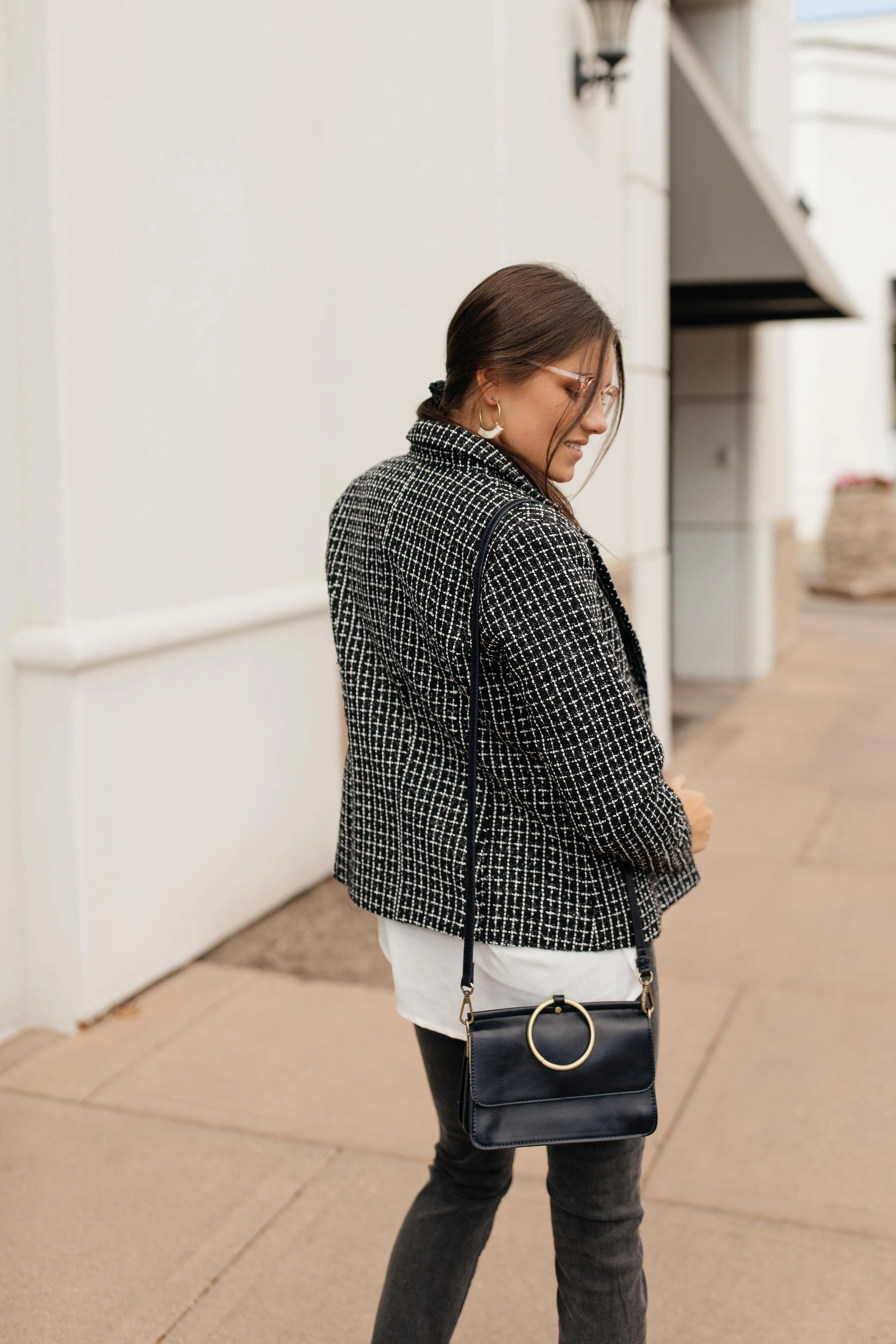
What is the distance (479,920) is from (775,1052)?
229cm

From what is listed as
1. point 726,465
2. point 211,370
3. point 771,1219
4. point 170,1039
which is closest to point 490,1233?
point 771,1219

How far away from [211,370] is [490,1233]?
2.96 metres

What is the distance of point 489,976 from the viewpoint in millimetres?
1816

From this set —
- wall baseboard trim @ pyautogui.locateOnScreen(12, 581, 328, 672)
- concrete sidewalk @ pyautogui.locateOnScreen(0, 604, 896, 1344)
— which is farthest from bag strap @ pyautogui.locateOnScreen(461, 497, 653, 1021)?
wall baseboard trim @ pyautogui.locateOnScreen(12, 581, 328, 672)

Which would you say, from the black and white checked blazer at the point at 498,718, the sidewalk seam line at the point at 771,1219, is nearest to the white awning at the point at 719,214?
the sidewalk seam line at the point at 771,1219

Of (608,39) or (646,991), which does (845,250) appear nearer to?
(608,39)

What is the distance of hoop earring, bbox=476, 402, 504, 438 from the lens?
1816 millimetres

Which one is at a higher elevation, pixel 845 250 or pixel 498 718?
pixel 845 250

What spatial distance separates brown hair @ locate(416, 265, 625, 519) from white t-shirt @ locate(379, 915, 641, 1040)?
23.8 inches

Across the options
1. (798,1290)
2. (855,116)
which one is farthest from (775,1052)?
(855,116)

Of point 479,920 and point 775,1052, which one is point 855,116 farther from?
point 479,920

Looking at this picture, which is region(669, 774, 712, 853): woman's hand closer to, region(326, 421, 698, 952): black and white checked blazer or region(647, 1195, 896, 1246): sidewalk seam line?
region(326, 421, 698, 952): black and white checked blazer

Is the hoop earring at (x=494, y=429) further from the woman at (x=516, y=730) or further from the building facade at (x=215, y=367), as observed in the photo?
the building facade at (x=215, y=367)

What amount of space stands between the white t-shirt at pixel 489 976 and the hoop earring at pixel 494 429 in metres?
0.68
